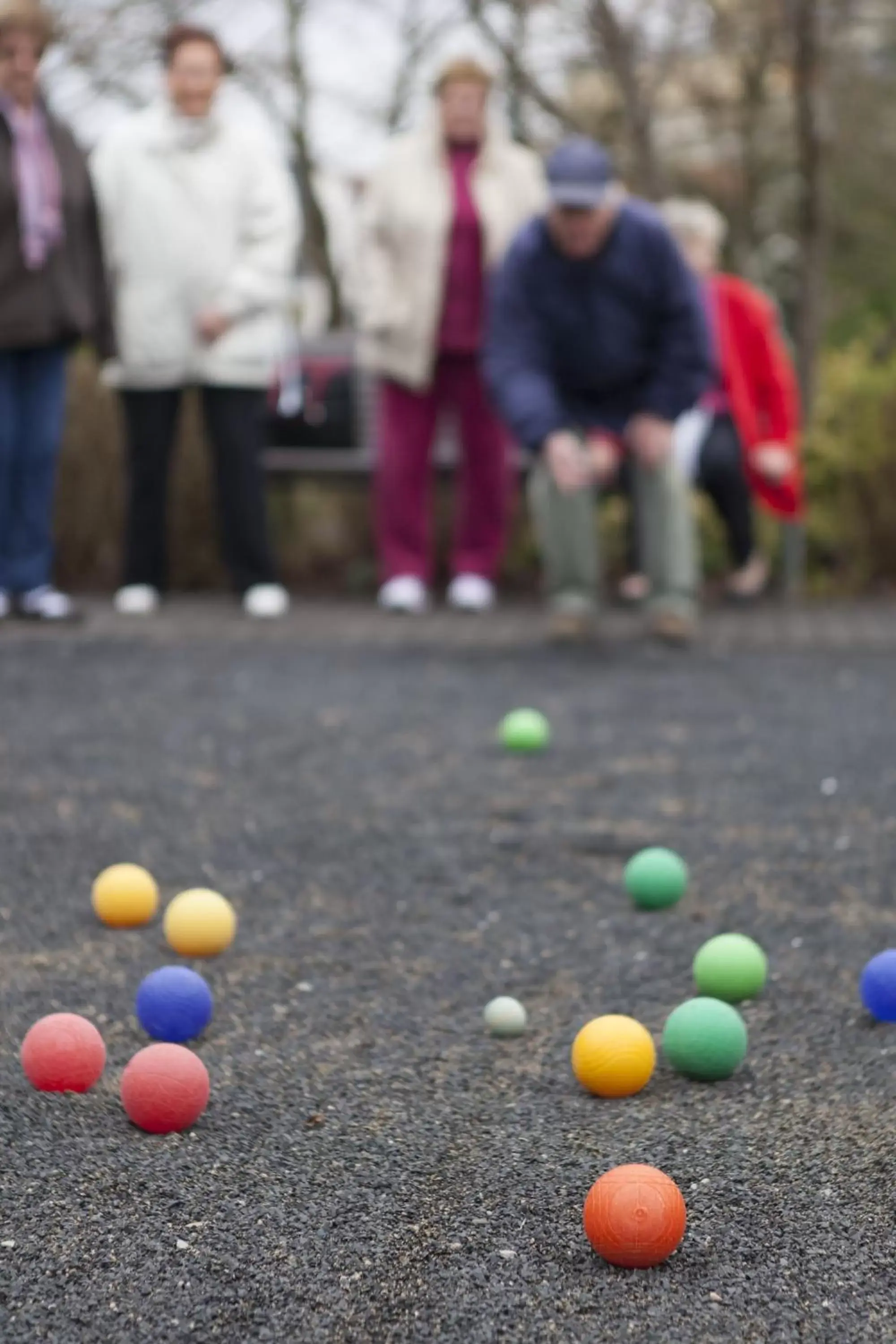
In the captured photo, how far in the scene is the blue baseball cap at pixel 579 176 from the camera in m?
6.52

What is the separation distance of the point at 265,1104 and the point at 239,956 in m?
0.74

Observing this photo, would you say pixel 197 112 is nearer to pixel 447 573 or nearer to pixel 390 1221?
pixel 447 573

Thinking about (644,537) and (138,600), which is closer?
(644,537)

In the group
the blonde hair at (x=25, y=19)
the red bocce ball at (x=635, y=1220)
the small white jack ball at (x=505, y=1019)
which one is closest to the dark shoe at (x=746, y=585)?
the blonde hair at (x=25, y=19)

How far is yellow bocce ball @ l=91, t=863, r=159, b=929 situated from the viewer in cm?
365

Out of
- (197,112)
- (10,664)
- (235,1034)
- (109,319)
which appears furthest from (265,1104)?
(197,112)

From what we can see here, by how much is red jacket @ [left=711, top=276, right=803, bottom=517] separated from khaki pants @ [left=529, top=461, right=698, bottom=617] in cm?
91

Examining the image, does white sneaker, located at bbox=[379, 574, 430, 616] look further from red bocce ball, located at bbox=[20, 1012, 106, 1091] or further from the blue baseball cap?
red bocce ball, located at bbox=[20, 1012, 106, 1091]

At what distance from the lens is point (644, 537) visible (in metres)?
7.34

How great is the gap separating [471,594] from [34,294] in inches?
87.5

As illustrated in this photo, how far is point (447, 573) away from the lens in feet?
30.0

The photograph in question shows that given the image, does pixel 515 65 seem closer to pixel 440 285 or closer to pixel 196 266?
pixel 440 285

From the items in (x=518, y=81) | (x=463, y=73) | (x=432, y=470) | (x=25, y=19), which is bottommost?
(x=432, y=470)

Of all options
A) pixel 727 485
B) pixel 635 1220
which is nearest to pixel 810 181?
pixel 727 485
